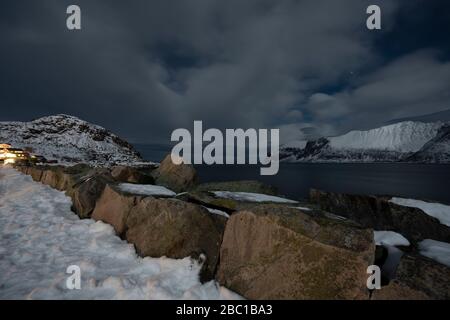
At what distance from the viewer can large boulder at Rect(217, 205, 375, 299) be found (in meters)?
4.14

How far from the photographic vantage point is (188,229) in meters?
5.91

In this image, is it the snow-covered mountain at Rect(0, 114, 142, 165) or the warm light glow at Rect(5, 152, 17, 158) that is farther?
the snow-covered mountain at Rect(0, 114, 142, 165)

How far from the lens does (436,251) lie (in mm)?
5039

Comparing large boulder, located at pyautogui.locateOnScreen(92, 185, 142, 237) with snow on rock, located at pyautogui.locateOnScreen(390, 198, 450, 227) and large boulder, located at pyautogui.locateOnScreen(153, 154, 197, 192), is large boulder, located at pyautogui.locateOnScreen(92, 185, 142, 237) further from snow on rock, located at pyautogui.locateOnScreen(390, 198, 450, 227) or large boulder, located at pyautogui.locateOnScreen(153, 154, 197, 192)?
snow on rock, located at pyautogui.locateOnScreen(390, 198, 450, 227)

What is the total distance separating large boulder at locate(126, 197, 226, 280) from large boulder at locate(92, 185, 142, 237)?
3.55 ft

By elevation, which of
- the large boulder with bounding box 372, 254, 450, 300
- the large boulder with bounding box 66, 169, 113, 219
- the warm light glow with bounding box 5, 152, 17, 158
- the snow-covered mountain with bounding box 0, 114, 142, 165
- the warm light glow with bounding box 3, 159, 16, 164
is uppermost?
the snow-covered mountain with bounding box 0, 114, 142, 165

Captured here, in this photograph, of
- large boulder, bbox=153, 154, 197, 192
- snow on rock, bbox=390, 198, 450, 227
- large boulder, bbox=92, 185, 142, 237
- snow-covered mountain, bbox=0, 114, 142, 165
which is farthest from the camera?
snow-covered mountain, bbox=0, 114, 142, 165

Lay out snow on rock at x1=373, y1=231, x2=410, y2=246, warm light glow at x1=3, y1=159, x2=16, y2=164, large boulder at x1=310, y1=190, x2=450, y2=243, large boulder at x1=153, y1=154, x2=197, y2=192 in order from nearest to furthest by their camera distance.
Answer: snow on rock at x1=373, y1=231, x2=410, y2=246
large boulder at x1=310, y1=190, x2=450, y2=243
large boulder at x1=153, y1=154, x2=197, y2=192
warm light glow at x1=3, y1=159, x2=16, y2=164

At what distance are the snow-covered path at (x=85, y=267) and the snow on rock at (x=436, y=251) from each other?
394cm

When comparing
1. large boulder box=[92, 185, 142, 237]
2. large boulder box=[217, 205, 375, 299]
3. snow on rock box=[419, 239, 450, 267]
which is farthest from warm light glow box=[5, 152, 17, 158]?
snow on rock box=[419, 239, 450, 267]

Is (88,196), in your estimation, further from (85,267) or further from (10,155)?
(10,155)

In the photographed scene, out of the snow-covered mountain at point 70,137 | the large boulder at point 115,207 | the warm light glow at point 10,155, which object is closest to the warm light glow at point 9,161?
the warm light glow at point 10,155

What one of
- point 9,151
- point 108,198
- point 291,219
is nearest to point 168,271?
point 291,219
